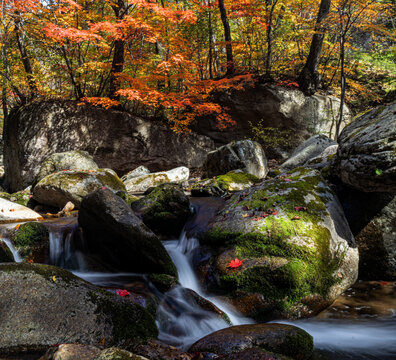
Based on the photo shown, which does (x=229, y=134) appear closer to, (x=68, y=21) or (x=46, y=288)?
(x=68, y=21)

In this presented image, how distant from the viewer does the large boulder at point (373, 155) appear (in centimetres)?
353

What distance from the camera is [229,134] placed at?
14.8 metres

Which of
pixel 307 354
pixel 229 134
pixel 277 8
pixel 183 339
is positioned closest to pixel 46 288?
pixel 183 339

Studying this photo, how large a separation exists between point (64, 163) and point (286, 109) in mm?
11068

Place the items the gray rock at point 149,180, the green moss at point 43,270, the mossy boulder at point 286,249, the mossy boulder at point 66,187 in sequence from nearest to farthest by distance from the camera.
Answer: the green moss at point 43,270 → the mossy boulder at point 286,249 → the mossy boulder at point 66,187 → the gray rock at point 149,180

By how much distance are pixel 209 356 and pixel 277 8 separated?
1692cm

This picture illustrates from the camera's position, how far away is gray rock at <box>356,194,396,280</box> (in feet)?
13.6

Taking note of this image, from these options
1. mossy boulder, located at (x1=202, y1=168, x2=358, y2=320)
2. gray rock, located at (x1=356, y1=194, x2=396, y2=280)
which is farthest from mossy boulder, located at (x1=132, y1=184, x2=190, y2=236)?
gray rock, located at (x1=356, y1=194, x2=396, y2=280)

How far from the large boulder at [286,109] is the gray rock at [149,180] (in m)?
5.31

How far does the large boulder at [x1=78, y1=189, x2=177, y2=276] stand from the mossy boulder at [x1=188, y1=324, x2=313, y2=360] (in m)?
1.53

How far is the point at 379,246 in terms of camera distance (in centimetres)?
419

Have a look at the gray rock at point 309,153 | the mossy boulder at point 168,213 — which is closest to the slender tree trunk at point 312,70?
the gray rock at point 309,153

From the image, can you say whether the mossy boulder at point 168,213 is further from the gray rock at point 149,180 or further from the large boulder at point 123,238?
the gray rock at point 149,180

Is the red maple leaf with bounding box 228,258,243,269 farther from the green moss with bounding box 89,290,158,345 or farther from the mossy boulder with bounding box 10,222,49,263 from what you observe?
the mossy boulder with bounding box 10,222,49,263
